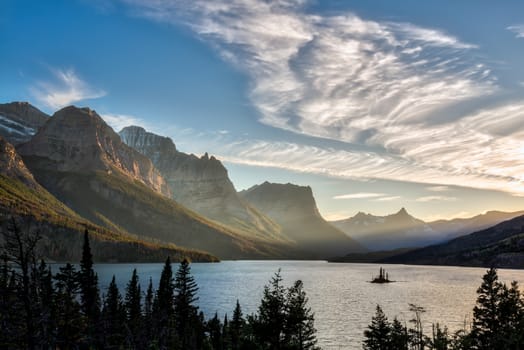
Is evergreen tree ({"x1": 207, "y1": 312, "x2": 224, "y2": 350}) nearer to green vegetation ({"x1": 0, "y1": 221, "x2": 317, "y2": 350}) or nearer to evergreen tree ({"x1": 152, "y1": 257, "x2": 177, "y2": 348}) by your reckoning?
green vegetation ({"x1": 0, "y1": 221, "x2": 317, "y2": 350})

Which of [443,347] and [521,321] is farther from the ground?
[521,321]

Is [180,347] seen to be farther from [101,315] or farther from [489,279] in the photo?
[489,279]

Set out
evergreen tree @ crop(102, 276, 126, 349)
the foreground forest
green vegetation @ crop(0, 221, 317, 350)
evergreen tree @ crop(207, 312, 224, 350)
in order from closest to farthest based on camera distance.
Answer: the foreground forest, green vegetation @ crop(0, 221, 317, 350), evergreen tree @ crop(102, 276, 126, 349), evergreen tree @ crop(207, 312, 224, 350)

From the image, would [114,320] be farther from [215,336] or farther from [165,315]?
[215,336]

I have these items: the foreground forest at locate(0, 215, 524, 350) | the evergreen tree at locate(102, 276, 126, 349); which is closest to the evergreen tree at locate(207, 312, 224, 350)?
the foreground forest at locate(0, 215, 524, 350)

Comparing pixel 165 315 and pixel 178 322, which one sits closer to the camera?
pixel 165 315

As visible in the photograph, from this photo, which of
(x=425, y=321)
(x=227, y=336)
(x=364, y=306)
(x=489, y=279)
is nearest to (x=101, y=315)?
(x=227, y=336)

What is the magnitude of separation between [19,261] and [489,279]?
69.4 m

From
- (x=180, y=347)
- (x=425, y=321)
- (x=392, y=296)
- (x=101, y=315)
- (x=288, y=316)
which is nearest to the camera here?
(x=288, y=316)

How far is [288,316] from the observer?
196ft

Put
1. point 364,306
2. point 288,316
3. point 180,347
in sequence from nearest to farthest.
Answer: point 288,316, point 180,347, point 364,306

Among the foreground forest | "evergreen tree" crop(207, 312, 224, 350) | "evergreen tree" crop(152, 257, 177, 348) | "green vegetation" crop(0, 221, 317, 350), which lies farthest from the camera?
"evergreen tree" crop(207, 312, 224, 350)

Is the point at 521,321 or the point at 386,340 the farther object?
the point at 386,340

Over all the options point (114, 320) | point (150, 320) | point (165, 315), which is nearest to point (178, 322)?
point (165, 315)
